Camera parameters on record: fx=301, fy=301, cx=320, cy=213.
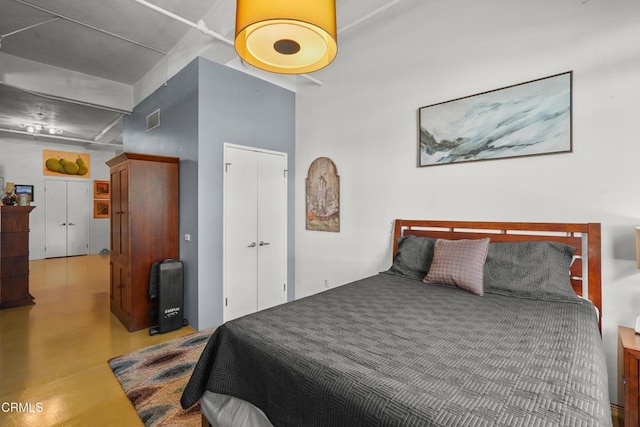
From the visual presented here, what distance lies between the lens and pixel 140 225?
3.54 metres

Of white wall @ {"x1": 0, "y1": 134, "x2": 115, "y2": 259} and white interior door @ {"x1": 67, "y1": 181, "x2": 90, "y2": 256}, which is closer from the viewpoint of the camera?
white wall @ {"x1": 0, "y1": 134, "x2": 115, "y2": 259}

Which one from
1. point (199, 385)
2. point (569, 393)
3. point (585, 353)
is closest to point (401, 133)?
point (585, 353)

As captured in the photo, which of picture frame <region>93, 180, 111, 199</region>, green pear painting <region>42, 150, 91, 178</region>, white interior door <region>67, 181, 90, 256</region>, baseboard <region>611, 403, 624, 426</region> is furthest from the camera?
picture frame <region>93, 180, 111, 199</region>

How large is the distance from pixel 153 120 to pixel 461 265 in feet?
14.7

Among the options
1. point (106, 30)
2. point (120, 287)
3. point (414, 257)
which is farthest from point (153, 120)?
point (414, 257)

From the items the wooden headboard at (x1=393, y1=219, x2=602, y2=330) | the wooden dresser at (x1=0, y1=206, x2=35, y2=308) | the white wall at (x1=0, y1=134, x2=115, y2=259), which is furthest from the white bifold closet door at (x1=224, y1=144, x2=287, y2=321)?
the white wall at (x1=0, y1=134, x2=115, y2=259)

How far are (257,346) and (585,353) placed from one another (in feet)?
4.82

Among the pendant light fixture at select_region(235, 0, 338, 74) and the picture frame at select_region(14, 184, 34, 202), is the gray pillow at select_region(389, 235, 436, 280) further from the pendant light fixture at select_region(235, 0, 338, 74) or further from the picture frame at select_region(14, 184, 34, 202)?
the picture frame at select_region(14, 184, 34, 202)

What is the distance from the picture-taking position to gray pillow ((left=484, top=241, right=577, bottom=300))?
81.3 inches

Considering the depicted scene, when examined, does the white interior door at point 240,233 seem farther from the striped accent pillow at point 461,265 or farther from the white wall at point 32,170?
the white wall at point 32,170

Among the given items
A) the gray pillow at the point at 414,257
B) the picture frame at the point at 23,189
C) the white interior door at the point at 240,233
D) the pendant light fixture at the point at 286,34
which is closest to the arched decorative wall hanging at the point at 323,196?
the white interior door at the point at 240,233

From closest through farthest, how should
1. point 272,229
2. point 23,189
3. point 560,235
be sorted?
point 560,235, point 272,229, point 23,189

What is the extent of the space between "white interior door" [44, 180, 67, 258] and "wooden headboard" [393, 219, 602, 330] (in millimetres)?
9993

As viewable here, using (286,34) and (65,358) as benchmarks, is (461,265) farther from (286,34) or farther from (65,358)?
(65,358)
